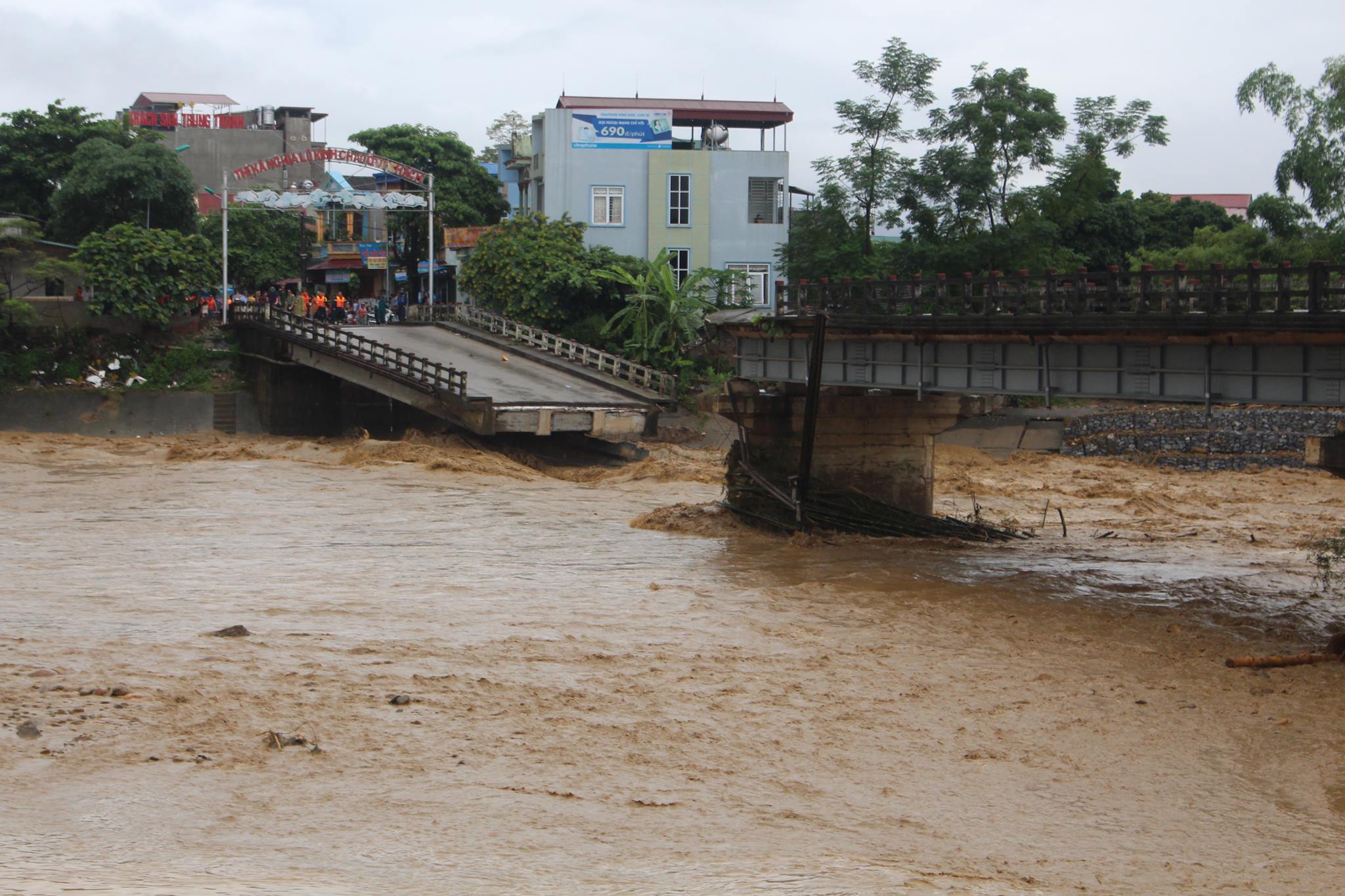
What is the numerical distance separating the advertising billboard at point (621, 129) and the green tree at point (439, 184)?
44.3 feet

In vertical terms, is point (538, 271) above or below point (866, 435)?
above

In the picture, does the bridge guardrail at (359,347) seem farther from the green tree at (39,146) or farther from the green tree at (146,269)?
the green tree at (39,146)

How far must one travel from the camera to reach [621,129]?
55750 mm

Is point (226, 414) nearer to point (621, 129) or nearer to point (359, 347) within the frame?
point (359, 347)

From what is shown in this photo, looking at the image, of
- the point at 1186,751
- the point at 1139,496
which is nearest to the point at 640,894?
the point at 1186,751

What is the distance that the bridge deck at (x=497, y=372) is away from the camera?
41469 millimetres

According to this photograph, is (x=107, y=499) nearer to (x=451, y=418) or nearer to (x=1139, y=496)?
(x=451, y=418)

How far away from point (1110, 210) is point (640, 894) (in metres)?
56.4

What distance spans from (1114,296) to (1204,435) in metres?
24.0

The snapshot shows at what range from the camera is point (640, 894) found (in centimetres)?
902

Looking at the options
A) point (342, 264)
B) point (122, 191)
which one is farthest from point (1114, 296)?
point (342, 264)

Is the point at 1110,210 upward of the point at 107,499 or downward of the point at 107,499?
upward

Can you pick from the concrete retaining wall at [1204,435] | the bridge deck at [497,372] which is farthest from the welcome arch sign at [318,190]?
the concrete retaining wall at [1204,435]

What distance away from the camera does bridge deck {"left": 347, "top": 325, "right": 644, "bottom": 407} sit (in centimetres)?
4147
